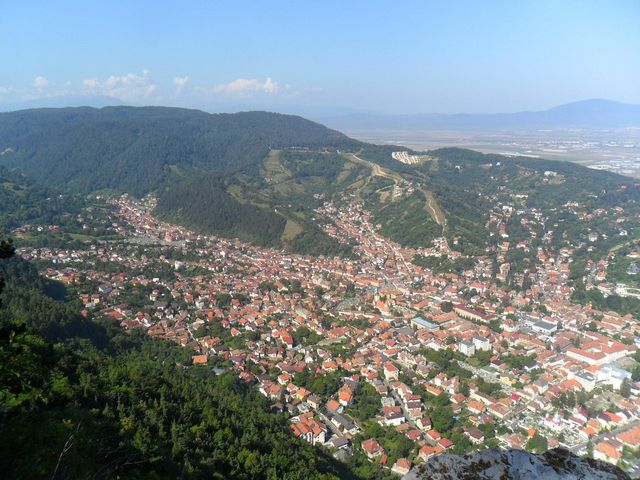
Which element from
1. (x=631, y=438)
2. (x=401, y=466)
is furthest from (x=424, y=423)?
(x=631, y=438)

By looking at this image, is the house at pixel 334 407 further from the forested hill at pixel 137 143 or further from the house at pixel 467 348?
the forested hill at pixel 137 143

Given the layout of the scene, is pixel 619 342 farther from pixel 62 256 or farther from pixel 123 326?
pixel 62 256

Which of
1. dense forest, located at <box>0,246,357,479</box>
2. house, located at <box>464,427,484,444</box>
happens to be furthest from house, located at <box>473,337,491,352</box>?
dense forest, located at <box>0,246,357,479</box>

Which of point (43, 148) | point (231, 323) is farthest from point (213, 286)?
point (43, 148)

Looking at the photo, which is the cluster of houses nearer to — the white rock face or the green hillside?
the green hillside

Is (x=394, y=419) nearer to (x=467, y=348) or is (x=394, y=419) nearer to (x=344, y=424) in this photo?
(x=344, y=424)
